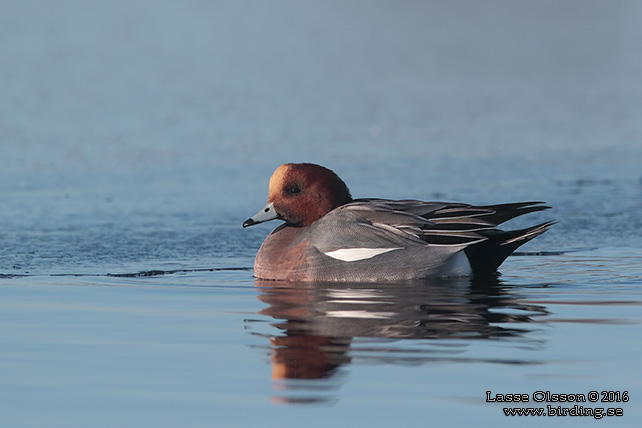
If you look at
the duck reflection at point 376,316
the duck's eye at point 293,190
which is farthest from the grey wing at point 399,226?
the duck's eye at point 293,190

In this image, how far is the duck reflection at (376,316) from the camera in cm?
521

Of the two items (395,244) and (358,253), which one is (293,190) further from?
(395,244)

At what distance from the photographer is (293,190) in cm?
830

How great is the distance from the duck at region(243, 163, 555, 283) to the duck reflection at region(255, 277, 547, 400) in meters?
0.12

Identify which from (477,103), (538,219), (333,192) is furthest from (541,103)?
(333,192)

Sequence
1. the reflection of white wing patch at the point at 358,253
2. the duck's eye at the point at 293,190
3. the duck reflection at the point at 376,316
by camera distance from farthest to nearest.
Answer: the duck's eye at the point at 293,190 → the reflection of white wing patch at the point at 358,253 → the duck reflection at the point at 376,316

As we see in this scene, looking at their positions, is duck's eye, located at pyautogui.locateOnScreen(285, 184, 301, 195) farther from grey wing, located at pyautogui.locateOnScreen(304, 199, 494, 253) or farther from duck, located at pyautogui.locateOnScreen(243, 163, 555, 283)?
grey wing, located at pyautogui.locateOnScreen(304, 199, 494, 253)

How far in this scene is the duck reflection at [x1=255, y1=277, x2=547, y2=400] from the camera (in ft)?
17.1

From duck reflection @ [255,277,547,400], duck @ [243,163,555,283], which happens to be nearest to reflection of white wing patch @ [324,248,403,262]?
duck @ [243,163,555,283]

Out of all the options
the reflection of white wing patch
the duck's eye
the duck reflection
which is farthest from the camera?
the duck's eye

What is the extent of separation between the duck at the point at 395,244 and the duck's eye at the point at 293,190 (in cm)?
30

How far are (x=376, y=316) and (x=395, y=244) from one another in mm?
1582

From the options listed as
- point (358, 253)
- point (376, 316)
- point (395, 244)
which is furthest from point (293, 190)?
point (376, 316)

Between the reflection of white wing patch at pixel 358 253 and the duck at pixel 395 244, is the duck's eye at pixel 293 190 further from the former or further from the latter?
the reflection of white wing patch at pixel 358 253
